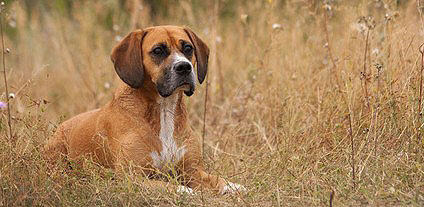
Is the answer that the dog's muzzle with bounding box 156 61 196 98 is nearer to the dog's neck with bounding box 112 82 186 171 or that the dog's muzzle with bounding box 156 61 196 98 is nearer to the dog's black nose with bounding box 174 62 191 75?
the dog's black nose with bounding box 174 62 191 75

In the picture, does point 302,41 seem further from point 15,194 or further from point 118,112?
point 15,194

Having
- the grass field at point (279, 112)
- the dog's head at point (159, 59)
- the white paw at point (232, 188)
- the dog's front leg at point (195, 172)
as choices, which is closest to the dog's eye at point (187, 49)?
the dog's head at point (159, 59)

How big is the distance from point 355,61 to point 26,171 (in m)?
3.12

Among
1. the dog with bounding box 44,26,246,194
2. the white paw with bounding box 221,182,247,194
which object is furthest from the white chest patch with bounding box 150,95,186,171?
the white paw with bounding box 221,182,247,194

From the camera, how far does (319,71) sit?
6.57m

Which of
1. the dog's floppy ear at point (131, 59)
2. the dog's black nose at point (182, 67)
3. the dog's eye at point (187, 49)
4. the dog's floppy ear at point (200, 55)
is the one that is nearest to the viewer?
the dog's black nose at point (182, 67)

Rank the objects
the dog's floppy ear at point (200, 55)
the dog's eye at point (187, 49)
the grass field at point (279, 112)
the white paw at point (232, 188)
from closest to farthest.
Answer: the grass field at point (279, 112), the white paw at point (232, 188), the dog's eye at point (187, 49), the dog's floppy ear at point (200, 55)

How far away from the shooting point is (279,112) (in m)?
6.27

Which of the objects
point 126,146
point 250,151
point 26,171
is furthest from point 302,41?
point 26,171

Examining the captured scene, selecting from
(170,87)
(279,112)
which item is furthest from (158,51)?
(279,112)

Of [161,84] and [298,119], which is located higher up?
[161,84]

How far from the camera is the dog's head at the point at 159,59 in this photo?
15.6 feet

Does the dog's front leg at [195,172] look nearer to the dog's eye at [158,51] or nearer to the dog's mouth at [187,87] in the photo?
the dog's mouth at [187,87]

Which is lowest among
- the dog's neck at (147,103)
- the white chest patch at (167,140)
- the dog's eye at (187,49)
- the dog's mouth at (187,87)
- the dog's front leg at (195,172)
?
the dog's front leg at (195,172)
